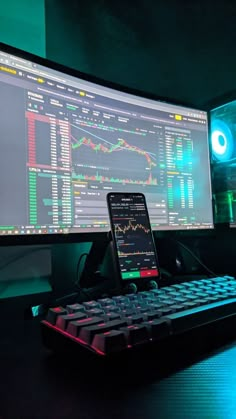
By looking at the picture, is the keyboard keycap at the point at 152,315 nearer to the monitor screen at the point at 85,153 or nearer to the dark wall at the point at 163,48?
the monitor screen at the point at 85,153

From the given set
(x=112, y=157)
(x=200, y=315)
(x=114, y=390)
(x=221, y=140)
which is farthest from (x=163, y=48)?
(x=114, y=390)

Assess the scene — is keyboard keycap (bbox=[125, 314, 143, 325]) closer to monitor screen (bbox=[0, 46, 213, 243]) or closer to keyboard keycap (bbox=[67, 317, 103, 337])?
keyboard keycap (bbox=[67, 317, 103, 337])

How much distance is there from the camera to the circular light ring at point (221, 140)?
899mm

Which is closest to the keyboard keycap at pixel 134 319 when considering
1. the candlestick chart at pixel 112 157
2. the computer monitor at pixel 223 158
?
the candlestick chart at pixel 112 157

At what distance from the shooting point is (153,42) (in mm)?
1009

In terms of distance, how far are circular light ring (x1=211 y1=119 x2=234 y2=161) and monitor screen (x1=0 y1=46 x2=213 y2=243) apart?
0.04 meters

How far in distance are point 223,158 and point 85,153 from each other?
0.42 meters

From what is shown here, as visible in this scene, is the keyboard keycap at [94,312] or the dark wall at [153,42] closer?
the keyboard keycap at [94,312]

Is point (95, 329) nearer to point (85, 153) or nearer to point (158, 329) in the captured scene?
point (158, 329)

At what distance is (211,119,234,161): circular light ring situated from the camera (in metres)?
0.90

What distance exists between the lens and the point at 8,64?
59 cm

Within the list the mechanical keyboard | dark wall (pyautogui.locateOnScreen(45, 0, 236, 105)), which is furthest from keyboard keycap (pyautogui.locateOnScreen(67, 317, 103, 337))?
dark wall (pyautogui.locateOnScreen(45, 0, 236, 105))

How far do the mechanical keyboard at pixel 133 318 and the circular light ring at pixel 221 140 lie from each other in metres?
0.52

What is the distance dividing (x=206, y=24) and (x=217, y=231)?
591 mm
